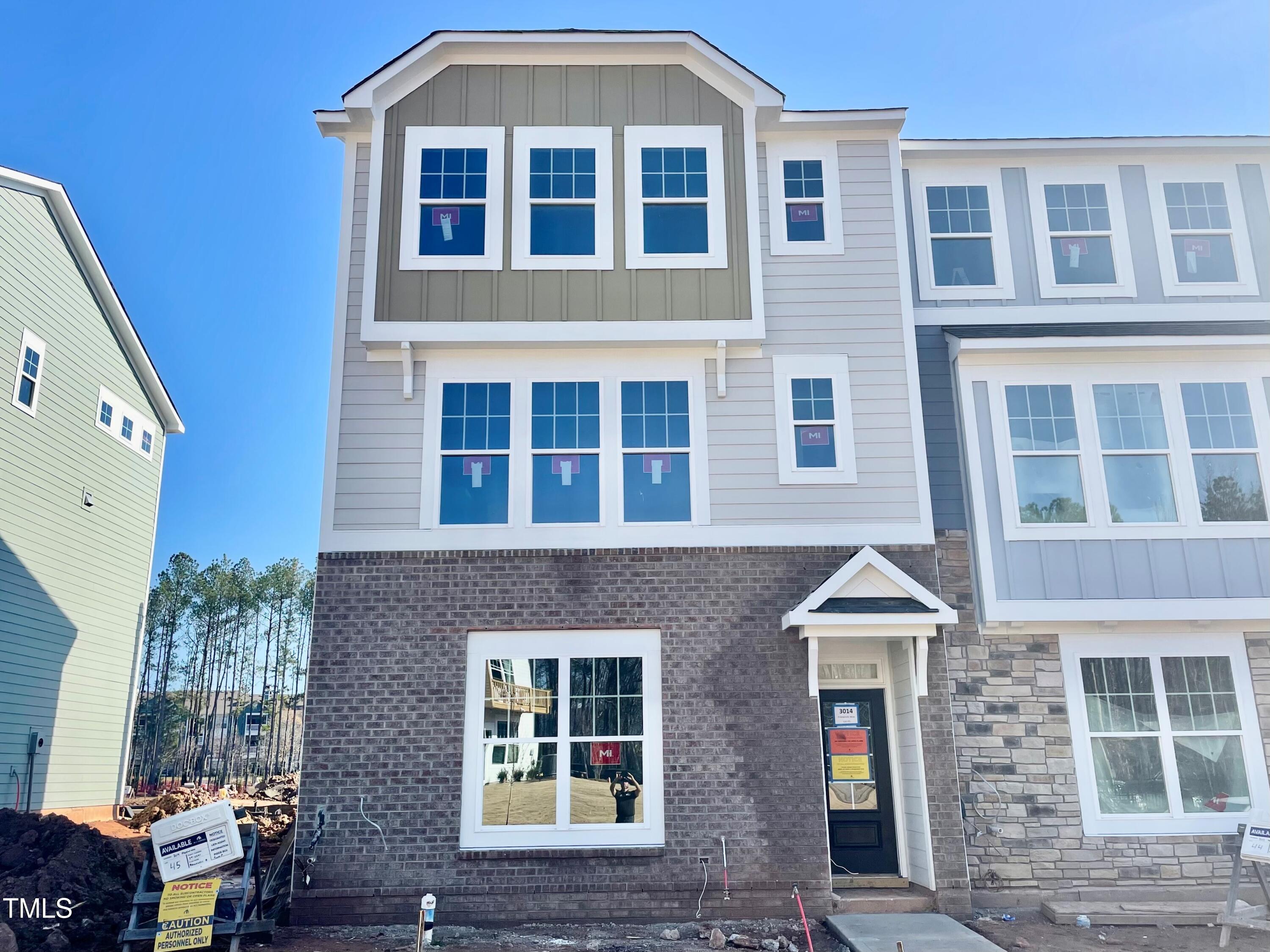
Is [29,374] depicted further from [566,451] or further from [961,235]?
[961,235]

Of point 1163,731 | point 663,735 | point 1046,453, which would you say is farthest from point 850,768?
point 1046,453

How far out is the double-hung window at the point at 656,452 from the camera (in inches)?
412

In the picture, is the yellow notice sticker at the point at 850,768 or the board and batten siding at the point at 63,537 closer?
the yellow notice sticker at the point at 850,768

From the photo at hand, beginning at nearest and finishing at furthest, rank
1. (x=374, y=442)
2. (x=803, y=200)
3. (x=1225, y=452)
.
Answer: (x=374, y=442) < (x=1225, y=452) < (x=803, y=200)

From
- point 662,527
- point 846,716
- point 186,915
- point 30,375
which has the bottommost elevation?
point 186,915

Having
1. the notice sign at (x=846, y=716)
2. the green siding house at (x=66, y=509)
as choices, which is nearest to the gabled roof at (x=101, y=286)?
the green siding house at (x=66, y=509)

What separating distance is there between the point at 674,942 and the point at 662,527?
13.7 feet

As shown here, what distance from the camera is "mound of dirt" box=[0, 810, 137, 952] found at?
331 inches

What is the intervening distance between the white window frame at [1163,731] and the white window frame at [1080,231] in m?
4.30

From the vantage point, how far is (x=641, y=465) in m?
10.6

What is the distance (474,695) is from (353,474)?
2814 millimetres

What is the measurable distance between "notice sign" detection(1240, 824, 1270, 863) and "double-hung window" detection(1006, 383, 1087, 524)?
3.51 meters

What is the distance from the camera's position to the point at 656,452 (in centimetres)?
1062

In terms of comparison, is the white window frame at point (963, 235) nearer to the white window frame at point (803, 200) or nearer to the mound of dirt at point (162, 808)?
the white window frame at point (803, 200)
